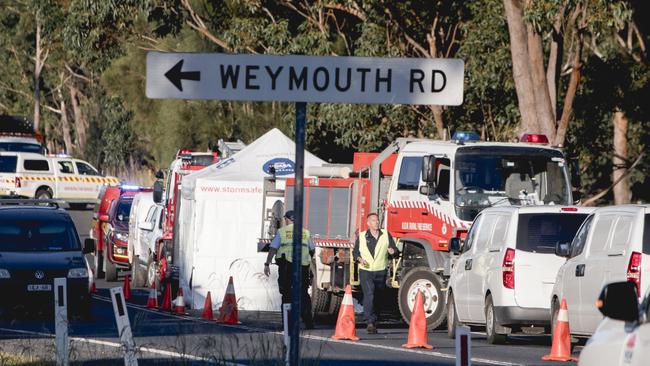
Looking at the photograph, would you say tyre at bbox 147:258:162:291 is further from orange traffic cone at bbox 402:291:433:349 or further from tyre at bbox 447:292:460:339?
orange traffic cone at bbox 402:291:433:349

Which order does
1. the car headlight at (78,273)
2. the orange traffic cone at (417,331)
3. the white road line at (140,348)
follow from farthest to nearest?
the car headlight at (78,273)
the orange traffic cone at (417,331)
the white road line at (140,348)

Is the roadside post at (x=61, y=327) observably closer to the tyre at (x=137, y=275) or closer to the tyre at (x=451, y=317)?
the tyre at (x=451, y=317)

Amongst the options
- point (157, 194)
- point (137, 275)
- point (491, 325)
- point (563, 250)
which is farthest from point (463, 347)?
point (137, 275)

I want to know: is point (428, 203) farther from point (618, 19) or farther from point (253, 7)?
point (253, 7)

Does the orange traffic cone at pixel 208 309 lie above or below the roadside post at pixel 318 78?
below

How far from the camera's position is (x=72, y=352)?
13.0m

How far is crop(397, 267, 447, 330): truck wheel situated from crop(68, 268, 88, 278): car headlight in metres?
4.57

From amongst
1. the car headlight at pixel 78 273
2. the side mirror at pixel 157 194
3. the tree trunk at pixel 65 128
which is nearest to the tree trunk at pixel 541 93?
the side mirror at pixel 157 194

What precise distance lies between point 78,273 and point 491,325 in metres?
6.70

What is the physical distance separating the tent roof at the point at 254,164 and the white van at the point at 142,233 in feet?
10.5

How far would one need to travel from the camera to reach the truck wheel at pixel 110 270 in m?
32.5

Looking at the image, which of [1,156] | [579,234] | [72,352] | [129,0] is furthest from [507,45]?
[1,156]

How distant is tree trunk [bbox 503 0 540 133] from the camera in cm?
2911

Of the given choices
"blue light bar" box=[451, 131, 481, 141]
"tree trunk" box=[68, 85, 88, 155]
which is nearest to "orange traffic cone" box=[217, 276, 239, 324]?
"blue light bar" box=[451, 131, 481, 141]
